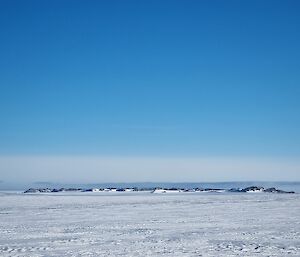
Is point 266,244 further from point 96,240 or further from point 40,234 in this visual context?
point 40,234

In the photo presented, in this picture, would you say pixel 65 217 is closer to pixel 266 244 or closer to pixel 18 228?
pixel 18 228

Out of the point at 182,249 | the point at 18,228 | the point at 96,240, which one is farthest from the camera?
the point at 18,228

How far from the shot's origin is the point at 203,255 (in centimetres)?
1286

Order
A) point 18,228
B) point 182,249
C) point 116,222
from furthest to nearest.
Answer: point 116,222 → point 18,228 → point 182,249

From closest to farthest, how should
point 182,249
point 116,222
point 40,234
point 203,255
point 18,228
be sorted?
point 203,255 < point 182,249 < point 40,234 < point 18,228 < point 116,222

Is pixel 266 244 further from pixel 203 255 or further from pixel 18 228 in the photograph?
pixel 18 228

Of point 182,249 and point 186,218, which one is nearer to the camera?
point 182,249

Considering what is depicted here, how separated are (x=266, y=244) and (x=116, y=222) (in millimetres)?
9586

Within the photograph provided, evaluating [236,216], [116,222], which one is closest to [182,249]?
[116,222]

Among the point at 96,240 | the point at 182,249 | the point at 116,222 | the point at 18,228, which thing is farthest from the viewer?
the point at 116,222

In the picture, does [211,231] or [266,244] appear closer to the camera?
[266,244]

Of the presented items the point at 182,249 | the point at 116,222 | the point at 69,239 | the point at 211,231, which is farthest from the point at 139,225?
the point at 182,249

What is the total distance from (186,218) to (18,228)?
9.36 metres

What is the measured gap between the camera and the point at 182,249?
45.9 feet
